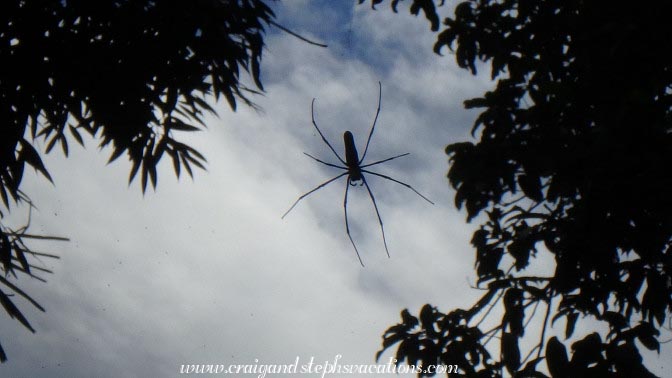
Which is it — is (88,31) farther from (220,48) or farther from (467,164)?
(467,164)

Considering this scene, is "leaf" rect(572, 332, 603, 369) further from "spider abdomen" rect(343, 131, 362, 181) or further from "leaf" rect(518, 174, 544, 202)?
"spider abdomen" rect(343, 131, 362, 181)

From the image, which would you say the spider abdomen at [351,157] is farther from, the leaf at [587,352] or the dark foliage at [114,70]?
the leaf at [587,352]

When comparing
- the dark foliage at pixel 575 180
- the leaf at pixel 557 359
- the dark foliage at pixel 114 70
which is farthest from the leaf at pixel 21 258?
the leaf at pixel 557 359

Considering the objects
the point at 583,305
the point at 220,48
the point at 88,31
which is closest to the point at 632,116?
the point at 583,305

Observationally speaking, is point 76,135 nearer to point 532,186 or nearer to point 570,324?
point 532,186

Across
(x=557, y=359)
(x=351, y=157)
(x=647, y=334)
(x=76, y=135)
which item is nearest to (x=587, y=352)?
(x=557, y=359)

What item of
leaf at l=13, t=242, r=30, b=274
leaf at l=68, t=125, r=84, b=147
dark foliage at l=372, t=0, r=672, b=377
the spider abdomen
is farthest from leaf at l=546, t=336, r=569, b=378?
leaf at l=68, t=125, r=84, b=147

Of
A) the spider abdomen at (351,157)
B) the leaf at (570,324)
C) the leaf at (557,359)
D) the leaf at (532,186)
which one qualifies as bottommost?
the leaf at (557,359)
